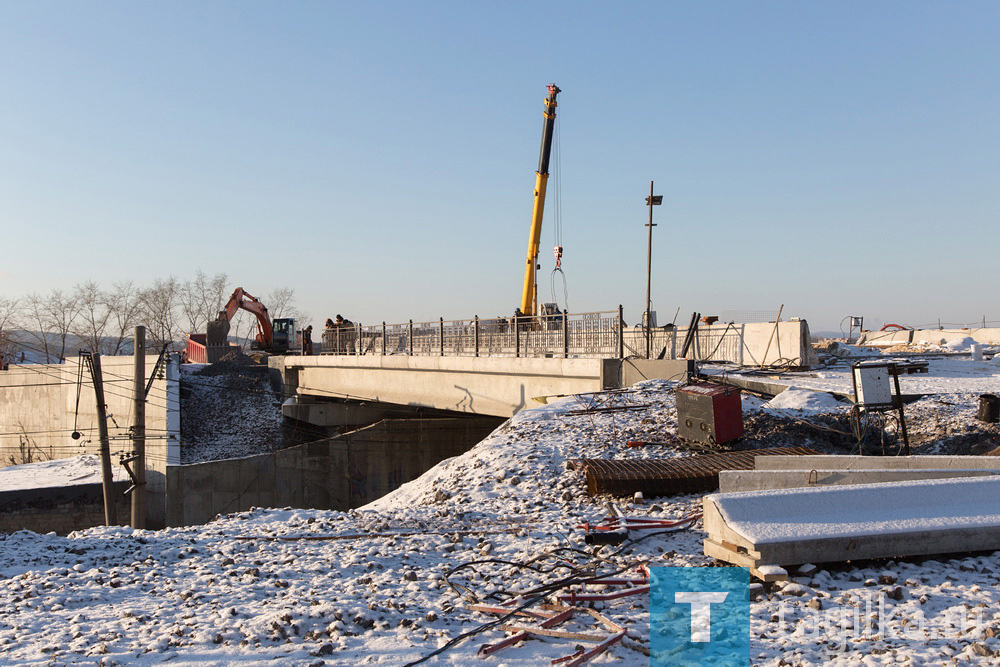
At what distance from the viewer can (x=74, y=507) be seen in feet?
72.9

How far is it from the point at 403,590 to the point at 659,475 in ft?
13.4

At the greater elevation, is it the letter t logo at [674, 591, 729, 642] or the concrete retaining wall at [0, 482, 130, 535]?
the letter t logo at [674, 591, 729, 642]

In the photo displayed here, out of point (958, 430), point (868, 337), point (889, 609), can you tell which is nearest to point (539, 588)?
point (889, 609)

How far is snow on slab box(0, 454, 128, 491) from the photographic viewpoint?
22672 millimetres

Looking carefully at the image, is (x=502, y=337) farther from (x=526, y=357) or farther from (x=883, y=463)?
(x=883, y=463)

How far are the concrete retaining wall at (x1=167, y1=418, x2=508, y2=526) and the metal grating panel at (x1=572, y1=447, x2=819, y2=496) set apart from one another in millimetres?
13422

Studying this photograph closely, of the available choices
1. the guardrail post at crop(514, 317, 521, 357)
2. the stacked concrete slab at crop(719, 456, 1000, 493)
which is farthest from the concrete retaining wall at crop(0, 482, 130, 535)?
the stacked concrete slab at crop(719, 456, 1000, 493)

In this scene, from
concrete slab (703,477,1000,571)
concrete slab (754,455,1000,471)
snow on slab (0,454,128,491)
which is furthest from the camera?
snow on slab (0,454,128,491)

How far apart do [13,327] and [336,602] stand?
9062cm

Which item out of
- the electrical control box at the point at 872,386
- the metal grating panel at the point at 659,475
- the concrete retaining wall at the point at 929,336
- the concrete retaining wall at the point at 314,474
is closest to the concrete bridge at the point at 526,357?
the concrete retaining wall at the point at 314,474

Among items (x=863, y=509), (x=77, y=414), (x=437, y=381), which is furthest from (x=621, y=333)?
(x=77, y=414)

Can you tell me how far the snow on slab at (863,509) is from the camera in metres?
5.68

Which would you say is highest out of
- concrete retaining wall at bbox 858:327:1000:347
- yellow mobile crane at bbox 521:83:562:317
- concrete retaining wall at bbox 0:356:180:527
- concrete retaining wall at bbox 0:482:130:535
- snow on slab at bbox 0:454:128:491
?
yellow mobile crane at bbox 521:83:562:317

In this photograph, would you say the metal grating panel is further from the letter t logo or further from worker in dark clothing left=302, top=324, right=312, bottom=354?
worker in dark clothing left=302, top=324, right=312, bottom=354
